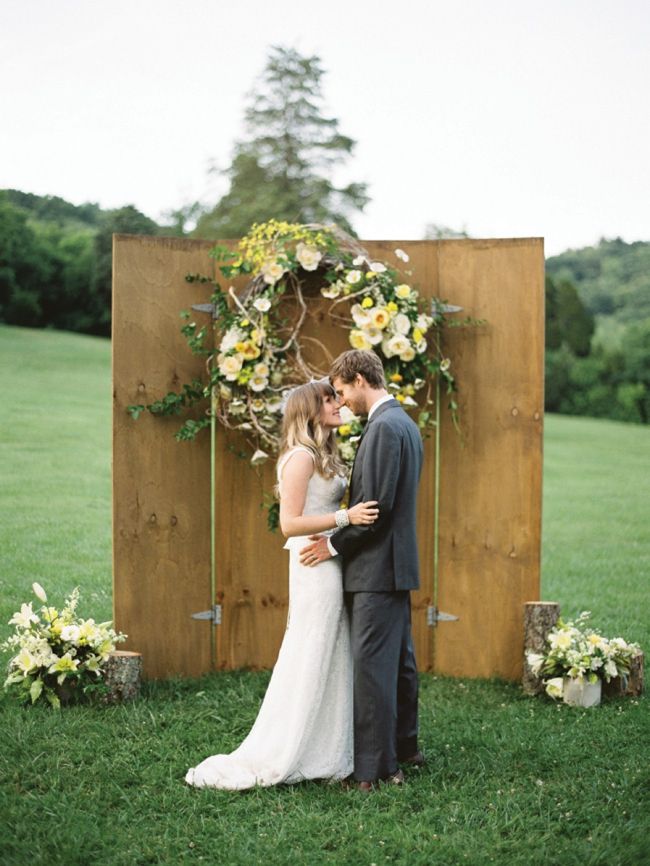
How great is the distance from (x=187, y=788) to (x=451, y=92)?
59.5 feet

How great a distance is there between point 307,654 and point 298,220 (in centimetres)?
3181

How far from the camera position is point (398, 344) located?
17.7 ft

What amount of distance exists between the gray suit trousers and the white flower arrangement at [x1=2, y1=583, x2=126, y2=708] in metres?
1.61

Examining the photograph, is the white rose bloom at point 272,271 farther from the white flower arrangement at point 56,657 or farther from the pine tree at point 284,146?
the pine tree at point 284,146

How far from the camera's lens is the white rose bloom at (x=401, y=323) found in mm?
5391

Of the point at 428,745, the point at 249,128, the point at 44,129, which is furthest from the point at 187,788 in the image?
the point at 249,128

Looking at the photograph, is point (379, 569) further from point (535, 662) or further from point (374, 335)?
point (535, 662)

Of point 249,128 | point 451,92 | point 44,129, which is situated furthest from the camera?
point 249,128

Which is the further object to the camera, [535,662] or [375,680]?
[535,662]

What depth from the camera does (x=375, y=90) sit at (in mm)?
23656

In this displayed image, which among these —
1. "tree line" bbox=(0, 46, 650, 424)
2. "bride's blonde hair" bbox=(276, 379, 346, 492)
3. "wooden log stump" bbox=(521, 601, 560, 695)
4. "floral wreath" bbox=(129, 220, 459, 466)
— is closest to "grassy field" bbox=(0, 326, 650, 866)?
"wooden log stump" bbox=(521, 601, 560, 695)

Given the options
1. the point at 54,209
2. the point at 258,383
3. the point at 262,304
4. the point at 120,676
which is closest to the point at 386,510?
the point at 258,383

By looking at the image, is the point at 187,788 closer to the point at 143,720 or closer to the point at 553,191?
the point at 143,720

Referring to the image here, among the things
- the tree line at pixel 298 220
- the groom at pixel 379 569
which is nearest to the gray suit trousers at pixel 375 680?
the groom at pixel 379 569
